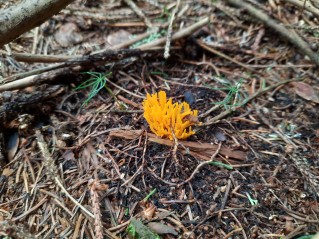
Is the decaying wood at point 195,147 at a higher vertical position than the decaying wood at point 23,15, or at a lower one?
lower

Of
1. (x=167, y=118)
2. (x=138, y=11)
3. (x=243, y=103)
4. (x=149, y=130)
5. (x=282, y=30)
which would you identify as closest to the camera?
(x=167, y=118)

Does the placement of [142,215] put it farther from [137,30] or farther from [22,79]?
[137,30]

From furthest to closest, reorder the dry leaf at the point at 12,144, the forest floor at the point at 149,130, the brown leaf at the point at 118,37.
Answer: the brown leaf at the point at 118,37 < the dry leaf at the point at 12,144 < the forest floor at the point at 149,130

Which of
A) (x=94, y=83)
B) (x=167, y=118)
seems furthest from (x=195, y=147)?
(x=94, y=83)

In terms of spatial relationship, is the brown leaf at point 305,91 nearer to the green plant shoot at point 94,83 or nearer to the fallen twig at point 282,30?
the fallen twig at point 282,30

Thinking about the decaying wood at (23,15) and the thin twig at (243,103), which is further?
the thin twig at (243,103)

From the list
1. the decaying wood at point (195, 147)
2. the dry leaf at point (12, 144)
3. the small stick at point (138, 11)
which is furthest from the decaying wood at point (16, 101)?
the small stick at point (138, 11)

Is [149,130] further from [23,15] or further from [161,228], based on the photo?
[23,15]
